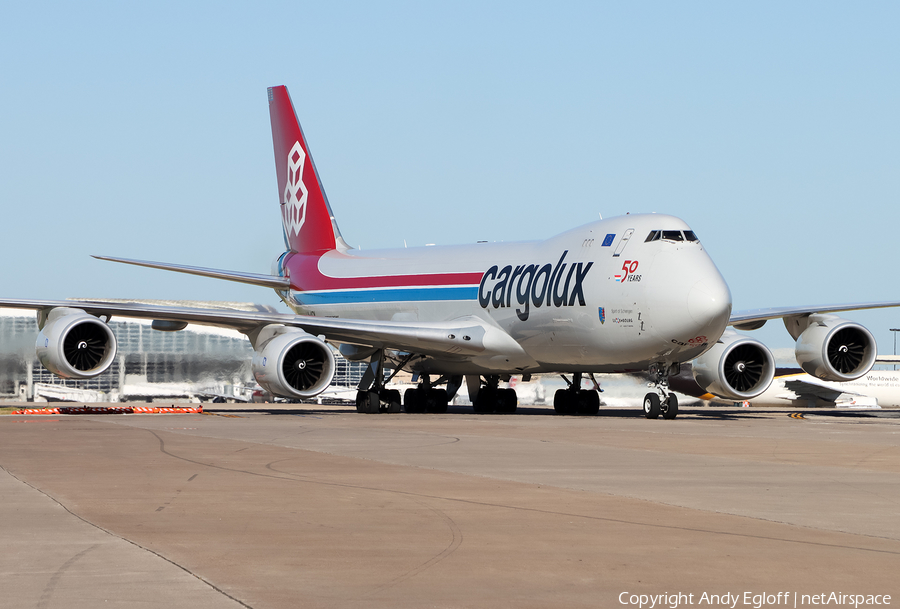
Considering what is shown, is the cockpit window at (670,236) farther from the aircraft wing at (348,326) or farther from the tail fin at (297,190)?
the tail fin at (297,190)

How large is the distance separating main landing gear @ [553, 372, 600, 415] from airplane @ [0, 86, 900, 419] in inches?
1.1

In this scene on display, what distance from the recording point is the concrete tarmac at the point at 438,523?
5805 mm

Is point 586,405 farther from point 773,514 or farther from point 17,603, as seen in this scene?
point 17,603

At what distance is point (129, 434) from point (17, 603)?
12.9 meters

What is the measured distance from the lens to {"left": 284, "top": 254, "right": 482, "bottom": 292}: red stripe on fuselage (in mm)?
29719

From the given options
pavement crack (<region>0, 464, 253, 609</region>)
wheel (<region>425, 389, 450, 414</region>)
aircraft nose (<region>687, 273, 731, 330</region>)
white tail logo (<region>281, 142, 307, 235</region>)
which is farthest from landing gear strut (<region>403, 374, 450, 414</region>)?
pavement crack (<region>0, 464, 253, 609</region>)

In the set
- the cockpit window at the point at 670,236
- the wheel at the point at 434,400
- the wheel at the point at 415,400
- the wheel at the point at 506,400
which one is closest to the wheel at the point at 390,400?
the wheel at the point at 415,400

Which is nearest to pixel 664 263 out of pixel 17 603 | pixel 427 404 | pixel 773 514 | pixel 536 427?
pixel 536 427

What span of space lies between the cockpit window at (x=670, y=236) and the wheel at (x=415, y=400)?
937 centimetres

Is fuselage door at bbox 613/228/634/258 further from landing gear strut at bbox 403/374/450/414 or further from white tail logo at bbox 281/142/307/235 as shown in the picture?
white tail logo at bbox 281/142/307/235

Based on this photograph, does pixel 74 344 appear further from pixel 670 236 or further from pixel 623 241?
pixel 670 236

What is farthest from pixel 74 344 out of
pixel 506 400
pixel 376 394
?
pixel 506 400

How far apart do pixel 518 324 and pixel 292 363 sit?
524 centimetres

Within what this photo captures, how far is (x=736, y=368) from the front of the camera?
2652cm
